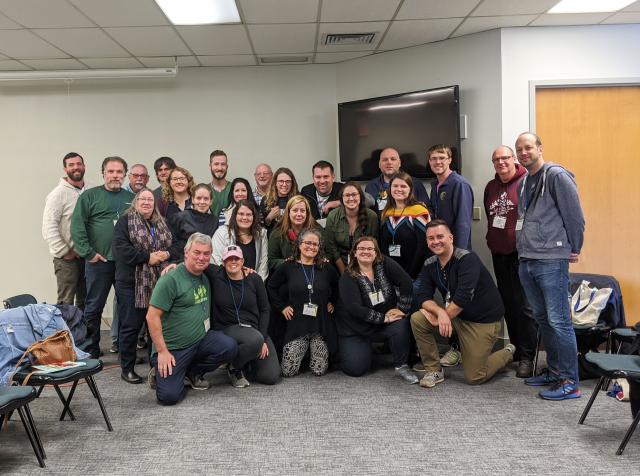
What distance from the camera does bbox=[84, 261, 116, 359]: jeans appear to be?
3.77 m

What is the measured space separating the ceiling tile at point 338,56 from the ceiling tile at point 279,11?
0.96 metres

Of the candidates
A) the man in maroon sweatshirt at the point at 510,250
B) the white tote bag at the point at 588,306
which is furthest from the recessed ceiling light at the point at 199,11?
the white tote bag at the point at 588,306

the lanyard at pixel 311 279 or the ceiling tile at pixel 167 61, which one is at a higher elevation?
the ceiling tile at pixel 167 61

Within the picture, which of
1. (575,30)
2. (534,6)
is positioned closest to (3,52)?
(534,6)

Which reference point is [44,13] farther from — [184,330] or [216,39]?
[184,330]

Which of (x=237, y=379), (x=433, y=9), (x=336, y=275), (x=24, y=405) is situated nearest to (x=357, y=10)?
(x=433, y=9)

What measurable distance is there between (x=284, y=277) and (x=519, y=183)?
71.2 inches

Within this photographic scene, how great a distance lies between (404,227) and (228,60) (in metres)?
2.77

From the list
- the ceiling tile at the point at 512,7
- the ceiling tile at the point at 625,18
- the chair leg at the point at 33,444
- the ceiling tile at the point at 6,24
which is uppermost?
the ceiling tile at the point at 6,24

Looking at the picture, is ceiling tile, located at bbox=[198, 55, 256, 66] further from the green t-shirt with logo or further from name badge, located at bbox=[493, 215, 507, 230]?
name badge, located at bbox=[493, 215, 507, 230]

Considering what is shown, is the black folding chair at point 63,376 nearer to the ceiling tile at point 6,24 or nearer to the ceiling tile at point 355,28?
the ceiling tile at point 6,24

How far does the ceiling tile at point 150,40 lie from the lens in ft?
13.7

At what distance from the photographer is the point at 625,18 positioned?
411 cm

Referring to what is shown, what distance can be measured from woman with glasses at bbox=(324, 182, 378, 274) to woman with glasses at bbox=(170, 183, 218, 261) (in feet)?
3.00
